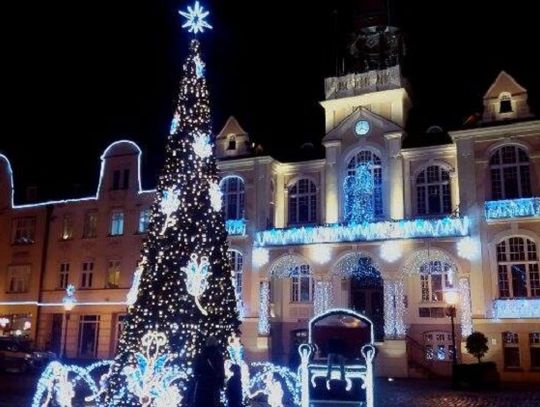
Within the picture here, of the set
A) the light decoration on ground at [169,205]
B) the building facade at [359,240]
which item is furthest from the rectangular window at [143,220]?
the light decoration on ground at [169,205]

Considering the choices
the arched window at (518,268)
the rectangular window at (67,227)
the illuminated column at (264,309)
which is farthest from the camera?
the rectangular window at (67,227)

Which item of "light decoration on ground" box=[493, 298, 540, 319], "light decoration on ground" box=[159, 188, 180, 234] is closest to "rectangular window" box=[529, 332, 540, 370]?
"light decoration on ground" box=[493, 298, 540, 319]

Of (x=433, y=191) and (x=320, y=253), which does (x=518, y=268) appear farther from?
(x=320, y=253)

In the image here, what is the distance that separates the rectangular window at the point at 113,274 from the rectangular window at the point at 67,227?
4.17 m

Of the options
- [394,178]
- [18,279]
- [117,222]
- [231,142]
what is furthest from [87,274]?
[394,178]

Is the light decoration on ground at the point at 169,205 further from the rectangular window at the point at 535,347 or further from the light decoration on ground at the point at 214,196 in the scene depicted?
the rectangular window at the point at 535,347

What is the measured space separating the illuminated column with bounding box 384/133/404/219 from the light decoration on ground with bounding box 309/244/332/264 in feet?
12.3

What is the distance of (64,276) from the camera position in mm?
40688

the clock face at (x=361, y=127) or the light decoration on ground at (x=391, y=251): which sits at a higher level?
the clock face at (x=361, y=127)

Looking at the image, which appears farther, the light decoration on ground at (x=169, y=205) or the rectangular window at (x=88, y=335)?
the rectangular window at (x=88, y=335)

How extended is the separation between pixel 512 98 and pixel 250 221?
1508 cm

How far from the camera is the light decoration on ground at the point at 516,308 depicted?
90.1 feet

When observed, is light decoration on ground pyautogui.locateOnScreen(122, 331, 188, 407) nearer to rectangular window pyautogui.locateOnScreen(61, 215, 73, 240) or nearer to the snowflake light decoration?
the snowflake light decoration

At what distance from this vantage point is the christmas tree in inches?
577
